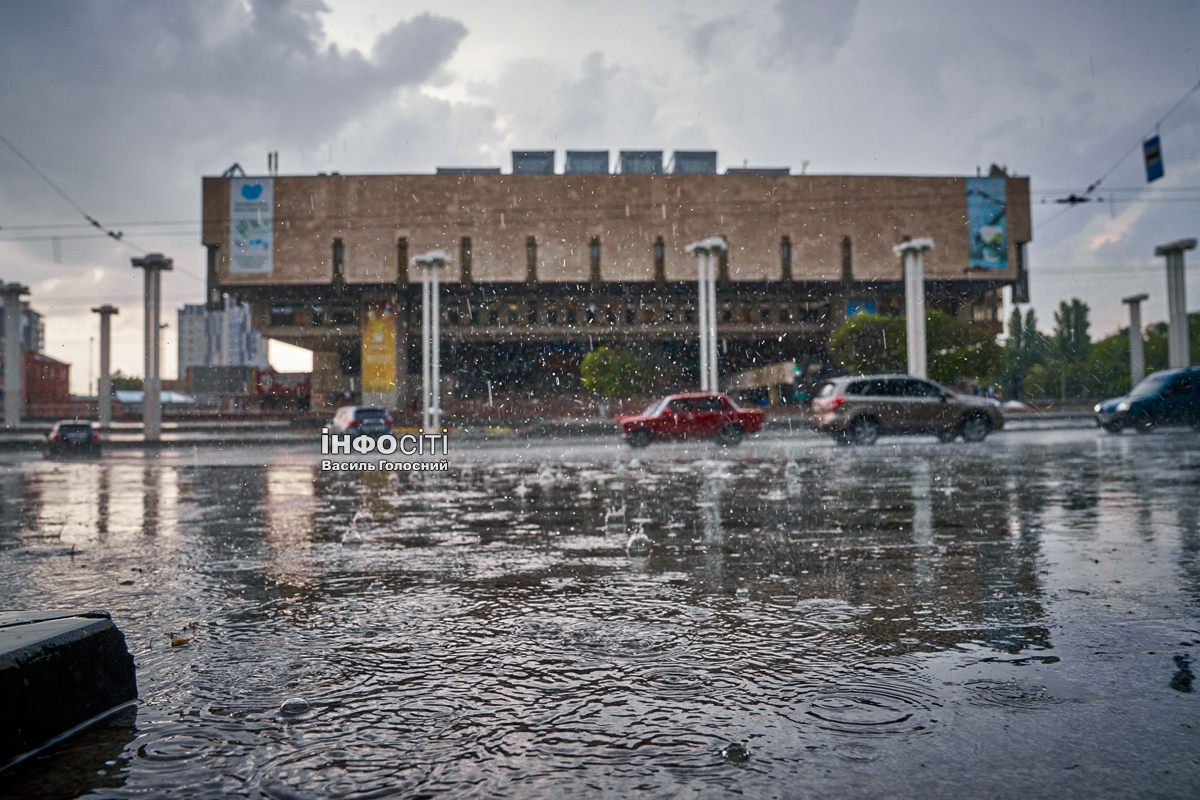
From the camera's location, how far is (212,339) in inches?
7328

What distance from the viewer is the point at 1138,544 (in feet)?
20.3

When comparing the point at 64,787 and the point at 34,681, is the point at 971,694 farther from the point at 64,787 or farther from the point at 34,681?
the point at 34,681

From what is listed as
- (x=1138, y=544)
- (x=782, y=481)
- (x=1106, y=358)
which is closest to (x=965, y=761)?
(x=1138, y=544)

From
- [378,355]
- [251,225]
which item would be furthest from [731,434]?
[251,225]

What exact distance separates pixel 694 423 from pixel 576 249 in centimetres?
4242

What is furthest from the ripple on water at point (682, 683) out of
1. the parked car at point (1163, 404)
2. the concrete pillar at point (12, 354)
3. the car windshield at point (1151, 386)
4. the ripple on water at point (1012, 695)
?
the concrete pillar at point (12, 354)

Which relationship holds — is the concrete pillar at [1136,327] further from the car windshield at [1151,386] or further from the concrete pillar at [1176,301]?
the car windshield at [1151,386]

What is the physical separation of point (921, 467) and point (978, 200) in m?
58.6

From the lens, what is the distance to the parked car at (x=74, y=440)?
23594 mm

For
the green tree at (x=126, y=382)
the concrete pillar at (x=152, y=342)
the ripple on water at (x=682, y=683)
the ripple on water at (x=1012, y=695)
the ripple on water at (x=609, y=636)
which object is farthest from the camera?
the green tree at (x=126, y=382)

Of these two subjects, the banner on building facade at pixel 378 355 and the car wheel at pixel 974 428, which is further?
the banner on building facade at pixel 378 355

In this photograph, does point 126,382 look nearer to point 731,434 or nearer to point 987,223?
point 987,223

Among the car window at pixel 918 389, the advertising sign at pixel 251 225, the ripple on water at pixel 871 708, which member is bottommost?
the ripple on water at pixel 871 708

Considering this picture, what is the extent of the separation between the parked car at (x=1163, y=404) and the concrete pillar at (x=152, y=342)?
93.2 ft
